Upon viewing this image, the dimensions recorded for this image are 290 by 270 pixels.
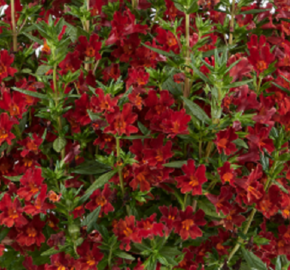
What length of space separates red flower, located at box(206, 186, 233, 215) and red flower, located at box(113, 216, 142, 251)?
248 millimetres

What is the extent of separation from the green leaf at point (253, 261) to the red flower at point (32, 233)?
684mm

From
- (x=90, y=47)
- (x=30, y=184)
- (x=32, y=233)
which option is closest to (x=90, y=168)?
(x=30, y=184)

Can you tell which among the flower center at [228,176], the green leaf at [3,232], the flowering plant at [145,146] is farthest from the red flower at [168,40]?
the green leaf at [3,232]

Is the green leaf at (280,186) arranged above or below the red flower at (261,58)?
below

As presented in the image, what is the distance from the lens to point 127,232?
1505 mm

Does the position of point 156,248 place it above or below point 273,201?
below

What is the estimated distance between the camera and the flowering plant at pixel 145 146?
4.81ft

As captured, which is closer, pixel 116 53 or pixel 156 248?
pixel 156 248

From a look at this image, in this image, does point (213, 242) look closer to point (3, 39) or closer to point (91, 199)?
point (91, 199)

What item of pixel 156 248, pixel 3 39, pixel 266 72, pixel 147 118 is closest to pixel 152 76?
pixel 147 118

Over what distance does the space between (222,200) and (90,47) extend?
0.68m

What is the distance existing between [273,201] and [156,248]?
0.40m

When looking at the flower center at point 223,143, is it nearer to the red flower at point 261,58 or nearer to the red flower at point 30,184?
the red flower at point 261,58

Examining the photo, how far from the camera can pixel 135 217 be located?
5.27ft
